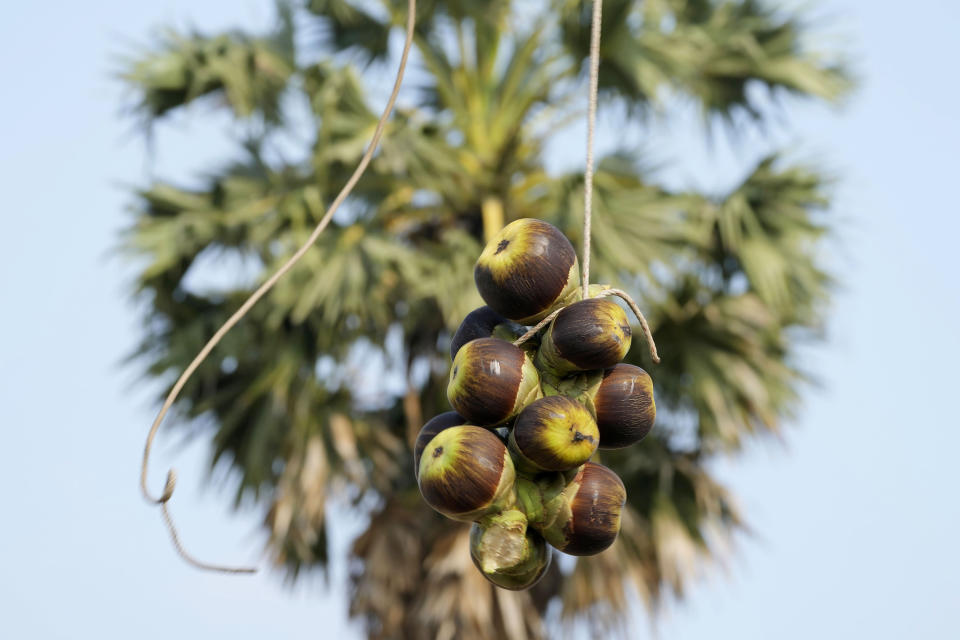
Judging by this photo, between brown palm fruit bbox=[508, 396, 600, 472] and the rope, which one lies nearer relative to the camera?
brown palm fruit bbox=[508, 396, 600, 472]

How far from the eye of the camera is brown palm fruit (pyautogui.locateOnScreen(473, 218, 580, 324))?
155cm

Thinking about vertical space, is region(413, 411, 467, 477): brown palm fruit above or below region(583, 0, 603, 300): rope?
below

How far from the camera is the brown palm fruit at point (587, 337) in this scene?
1.50m

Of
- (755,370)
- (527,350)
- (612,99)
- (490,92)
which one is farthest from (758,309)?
(527,350)

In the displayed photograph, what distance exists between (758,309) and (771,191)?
1.98 ft

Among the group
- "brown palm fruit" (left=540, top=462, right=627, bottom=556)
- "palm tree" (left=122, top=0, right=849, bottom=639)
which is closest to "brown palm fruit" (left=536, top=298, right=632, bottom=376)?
"brown palm fruit" (left=540, top=462, right=627, bottom=556)

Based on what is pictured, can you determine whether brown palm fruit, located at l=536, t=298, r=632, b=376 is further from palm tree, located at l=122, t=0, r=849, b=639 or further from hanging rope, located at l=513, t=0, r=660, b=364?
palm tree, located at l=122, t=0, r=849, b=639

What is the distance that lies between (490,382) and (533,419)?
0.07 metres

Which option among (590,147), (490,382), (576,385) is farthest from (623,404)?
(590,147)

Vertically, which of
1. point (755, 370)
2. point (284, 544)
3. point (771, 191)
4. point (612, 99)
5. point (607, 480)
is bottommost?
point (284, 544)

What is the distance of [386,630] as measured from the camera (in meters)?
6.05

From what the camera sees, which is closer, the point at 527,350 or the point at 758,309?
the point at 527,350

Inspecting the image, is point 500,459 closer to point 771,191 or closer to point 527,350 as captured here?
point 527,350

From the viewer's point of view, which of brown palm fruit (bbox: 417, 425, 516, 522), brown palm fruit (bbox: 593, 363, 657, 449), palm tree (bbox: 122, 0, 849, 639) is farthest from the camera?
palm tree (bbox: 122, 0, 849, 639)
